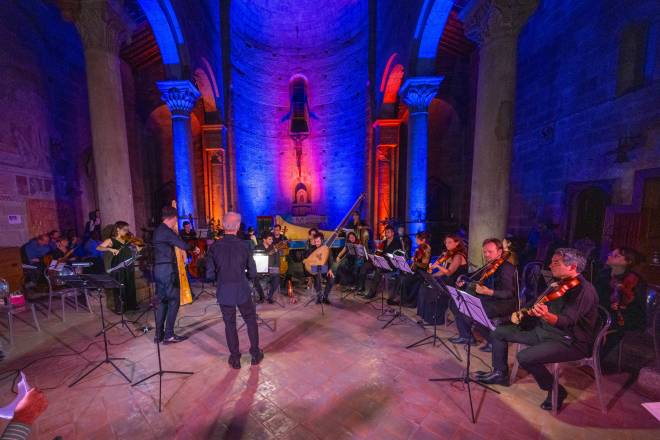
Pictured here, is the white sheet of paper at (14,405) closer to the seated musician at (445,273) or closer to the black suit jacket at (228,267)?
the black suit jacket at (228,267)

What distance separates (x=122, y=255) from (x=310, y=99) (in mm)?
13887

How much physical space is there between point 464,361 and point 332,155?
13336 millimetres

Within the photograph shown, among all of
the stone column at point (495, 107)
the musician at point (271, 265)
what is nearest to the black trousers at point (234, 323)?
the musician at point (271, 265)

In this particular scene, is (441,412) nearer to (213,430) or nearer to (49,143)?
(213,430)

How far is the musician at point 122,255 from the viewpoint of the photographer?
181 inches

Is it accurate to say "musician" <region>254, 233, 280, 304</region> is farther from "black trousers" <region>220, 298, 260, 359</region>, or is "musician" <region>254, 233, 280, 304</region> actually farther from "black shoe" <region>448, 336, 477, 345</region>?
"black shoe" <region>448, 336, 477, 345</region>

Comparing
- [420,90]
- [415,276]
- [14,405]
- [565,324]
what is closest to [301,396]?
[14,405]

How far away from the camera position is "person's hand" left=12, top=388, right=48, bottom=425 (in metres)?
1.43

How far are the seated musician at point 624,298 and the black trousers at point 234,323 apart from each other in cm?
431

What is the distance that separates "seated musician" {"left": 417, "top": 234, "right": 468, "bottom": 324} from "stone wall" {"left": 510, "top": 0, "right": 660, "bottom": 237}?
483 centimetres

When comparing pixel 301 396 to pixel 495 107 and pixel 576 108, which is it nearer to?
pixel 495 107

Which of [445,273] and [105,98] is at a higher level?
[105,98]

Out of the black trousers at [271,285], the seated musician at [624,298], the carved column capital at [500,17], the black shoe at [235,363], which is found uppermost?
the carved column capital at [500,17]

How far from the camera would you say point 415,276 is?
215 inches
